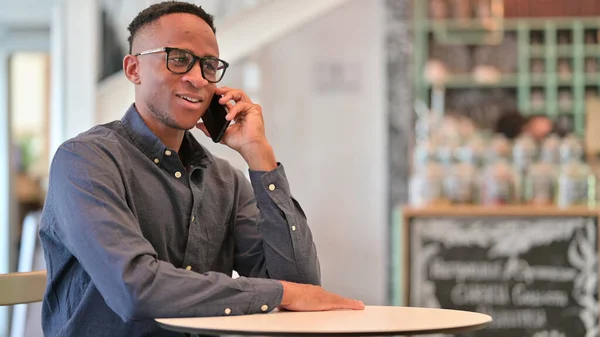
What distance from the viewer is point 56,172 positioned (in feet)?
5.57

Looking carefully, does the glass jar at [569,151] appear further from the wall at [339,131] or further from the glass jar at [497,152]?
the wall at [339,131]

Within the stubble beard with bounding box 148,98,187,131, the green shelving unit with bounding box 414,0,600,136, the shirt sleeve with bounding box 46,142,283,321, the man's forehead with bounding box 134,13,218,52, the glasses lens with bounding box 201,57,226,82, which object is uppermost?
the green shelving unit with bounding box 414,0,600,136

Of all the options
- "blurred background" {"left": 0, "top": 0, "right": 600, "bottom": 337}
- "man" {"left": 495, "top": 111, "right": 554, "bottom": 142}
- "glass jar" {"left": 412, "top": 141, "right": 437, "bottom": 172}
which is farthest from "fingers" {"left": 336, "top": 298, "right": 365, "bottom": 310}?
"man" {"left": 495, "top": 111, "right": 554, "bottom": 142}

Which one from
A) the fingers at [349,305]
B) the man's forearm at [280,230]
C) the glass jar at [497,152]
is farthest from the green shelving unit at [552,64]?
the fingers at [349,305]

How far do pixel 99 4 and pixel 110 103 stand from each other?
454 mm

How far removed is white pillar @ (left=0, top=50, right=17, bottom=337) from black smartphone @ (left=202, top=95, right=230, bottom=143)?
2.82 metres

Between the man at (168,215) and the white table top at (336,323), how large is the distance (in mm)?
76

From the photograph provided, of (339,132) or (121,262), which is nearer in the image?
(121,262)

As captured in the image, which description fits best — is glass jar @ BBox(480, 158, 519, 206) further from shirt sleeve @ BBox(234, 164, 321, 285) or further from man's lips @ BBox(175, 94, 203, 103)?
man's lips @ BBox(175, 94, 203, 103)

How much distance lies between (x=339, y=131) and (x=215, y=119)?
5057 millimetres

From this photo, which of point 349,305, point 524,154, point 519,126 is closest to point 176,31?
point 349,305

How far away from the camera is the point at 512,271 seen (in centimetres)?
424

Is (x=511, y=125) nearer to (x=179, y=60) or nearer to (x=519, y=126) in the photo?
(x=519, y=126)

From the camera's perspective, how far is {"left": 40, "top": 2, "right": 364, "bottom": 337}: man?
158cm
